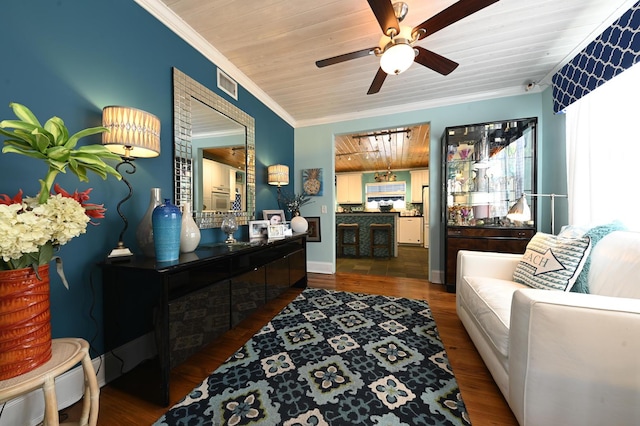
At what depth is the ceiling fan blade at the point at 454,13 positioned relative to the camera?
1257 millimetres

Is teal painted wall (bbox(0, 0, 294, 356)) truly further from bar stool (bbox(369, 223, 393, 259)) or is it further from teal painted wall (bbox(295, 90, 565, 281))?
bar stool (bbox(369, 223, 393, 259))

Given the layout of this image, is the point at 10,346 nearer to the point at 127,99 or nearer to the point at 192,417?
the point at 192,417

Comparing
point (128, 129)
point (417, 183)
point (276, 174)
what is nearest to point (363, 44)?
point (276, 174)

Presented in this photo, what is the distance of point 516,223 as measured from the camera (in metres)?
2.64

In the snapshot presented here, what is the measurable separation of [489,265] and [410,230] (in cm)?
550

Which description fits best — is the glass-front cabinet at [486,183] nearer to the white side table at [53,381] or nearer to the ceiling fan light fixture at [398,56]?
the ceiling fan light fixture at [398,56]

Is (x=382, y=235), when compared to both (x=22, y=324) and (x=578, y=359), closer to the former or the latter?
(x=578, y=359)

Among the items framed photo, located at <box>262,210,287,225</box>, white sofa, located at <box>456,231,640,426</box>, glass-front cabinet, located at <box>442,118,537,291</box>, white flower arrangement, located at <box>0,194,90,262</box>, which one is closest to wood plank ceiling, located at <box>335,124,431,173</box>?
glass-front cabinet, located at <box>442,118,537,291</box>

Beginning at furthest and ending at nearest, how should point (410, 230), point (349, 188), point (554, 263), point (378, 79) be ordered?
point (349, 188), point (410, 230), point (378, 79), point (554, 263)

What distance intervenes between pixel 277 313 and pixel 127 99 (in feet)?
6.84

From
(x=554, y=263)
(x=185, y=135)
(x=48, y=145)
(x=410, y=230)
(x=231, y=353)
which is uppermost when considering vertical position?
(x=185, y=135)

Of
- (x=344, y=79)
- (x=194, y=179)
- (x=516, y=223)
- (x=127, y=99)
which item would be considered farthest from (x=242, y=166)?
(x=516, y=223)

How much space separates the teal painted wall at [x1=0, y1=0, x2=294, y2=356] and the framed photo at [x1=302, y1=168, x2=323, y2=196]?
2255mm

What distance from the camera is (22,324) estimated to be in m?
0.77
